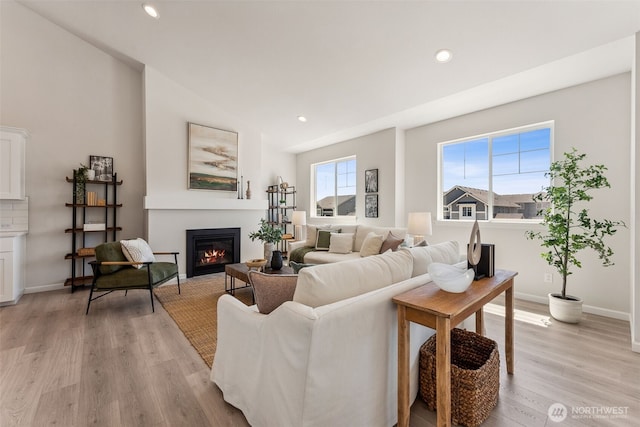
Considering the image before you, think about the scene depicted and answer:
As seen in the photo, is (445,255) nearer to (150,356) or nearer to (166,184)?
(150,356)

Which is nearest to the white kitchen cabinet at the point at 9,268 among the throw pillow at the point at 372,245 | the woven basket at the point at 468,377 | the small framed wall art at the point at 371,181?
the throw pillow at the point at 372,245

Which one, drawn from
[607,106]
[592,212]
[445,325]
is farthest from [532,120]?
[445,325]

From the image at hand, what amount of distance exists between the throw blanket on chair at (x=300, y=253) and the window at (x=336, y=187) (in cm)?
149

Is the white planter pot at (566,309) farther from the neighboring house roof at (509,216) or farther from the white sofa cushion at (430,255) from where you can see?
the white sofa cushion at (430,255)

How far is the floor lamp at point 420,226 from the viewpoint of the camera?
4.07 meters

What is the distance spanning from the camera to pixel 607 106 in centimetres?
297

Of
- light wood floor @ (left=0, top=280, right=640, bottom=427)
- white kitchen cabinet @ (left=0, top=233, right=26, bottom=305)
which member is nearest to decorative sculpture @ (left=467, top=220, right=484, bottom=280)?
light wood floor @ (left=0, top=280, right=640, bottom=427)

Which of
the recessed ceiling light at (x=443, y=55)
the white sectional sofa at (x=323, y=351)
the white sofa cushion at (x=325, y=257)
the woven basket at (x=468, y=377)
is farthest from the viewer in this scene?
the white sofa cushion at (x=325, y=257)

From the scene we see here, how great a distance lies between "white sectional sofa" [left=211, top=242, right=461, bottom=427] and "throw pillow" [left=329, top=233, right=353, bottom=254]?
2.77 metres

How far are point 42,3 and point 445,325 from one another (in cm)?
585

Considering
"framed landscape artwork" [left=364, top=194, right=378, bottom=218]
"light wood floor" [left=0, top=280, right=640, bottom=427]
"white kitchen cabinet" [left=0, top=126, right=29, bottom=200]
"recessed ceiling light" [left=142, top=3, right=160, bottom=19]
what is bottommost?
"light wood floor" [left=0, top=280, right=640, bottom=427]

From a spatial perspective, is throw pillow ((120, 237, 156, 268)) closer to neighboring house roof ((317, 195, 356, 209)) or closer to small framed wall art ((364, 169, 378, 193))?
small framed wall art ((364, 169, 378, 193))

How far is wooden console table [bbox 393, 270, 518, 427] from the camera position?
1.22m

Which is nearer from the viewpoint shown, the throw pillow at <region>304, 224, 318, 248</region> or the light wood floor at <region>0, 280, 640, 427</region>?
the light wood floor at <region>0, 280, 640, 427</region>
